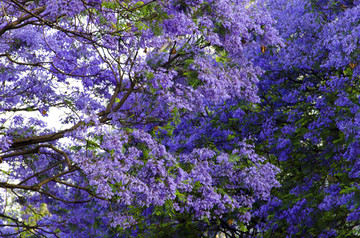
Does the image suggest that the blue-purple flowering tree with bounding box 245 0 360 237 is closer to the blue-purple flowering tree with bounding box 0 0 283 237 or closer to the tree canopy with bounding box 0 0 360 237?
the tree canopy with bounding box 0 0 360 237

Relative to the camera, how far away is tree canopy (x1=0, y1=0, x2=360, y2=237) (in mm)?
7551

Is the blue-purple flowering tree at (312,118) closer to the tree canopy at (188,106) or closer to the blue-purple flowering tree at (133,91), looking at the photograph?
the tree canopy at (188,106)

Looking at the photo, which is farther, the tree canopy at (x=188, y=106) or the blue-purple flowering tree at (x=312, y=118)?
the blue-purple flowering tree at (x=312, y=118)

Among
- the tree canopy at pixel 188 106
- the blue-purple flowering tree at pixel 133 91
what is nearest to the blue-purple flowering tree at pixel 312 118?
the tree canopy at pixel 188 106

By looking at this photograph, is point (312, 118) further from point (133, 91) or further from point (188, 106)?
point (133, 91)

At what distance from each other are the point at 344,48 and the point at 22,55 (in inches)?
269

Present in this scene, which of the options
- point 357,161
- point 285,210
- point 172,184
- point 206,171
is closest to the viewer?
point 172,184

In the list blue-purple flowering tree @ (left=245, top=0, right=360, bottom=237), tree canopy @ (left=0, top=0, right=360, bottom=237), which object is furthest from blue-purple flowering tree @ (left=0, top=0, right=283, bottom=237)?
blue-purple flowering tree @ (left=245, top=0, right=360, bottom=237)

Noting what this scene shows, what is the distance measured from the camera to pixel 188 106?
8.65 meters

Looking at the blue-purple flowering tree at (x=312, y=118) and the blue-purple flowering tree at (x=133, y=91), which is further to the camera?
the blue-purple flowering tree at (x=312, y=118)

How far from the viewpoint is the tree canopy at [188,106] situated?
7.55m

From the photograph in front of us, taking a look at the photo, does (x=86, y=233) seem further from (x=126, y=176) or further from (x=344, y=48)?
(x=344, y=48)

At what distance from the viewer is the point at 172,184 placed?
817 centimetres

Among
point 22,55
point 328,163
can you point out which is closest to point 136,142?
point 22,55
